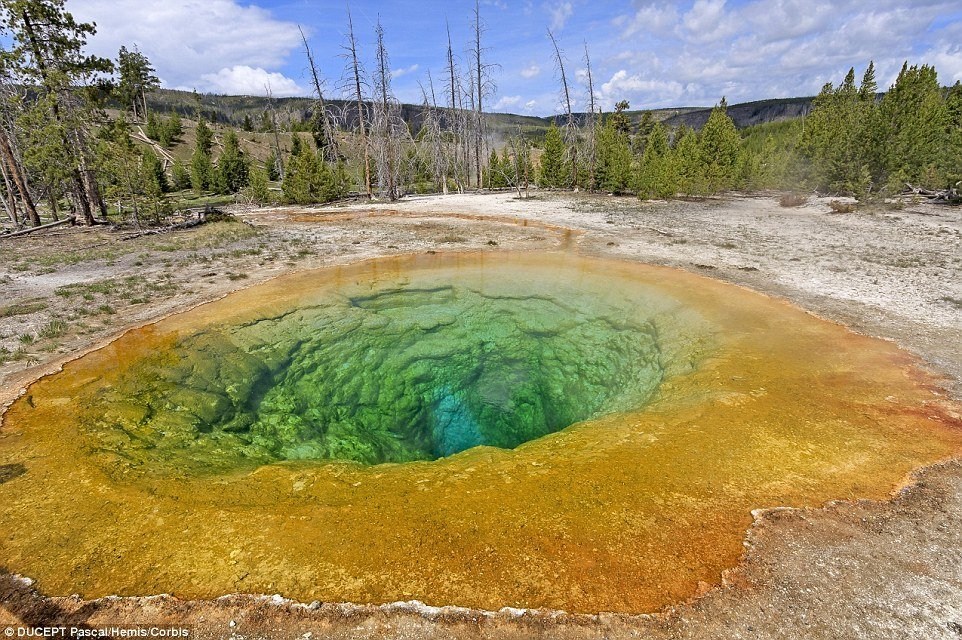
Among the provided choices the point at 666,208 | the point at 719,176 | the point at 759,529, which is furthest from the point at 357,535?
the point at 719,176

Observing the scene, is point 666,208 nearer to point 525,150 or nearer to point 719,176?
point 719,176

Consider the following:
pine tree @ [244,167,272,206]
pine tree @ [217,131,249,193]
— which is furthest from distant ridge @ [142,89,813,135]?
pine tree @ [244,167,272,206]

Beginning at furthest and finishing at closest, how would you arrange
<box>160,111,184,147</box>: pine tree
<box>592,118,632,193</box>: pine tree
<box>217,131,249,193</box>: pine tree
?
<box>160,111,184,147</box>: pine tree → <box>217,131,249,193</box>: pine tree → <box>592,118,632,193</box>: pine tree

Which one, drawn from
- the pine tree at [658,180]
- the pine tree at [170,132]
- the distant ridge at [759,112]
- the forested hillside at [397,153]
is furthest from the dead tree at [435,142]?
the distant ridge at [759,112]

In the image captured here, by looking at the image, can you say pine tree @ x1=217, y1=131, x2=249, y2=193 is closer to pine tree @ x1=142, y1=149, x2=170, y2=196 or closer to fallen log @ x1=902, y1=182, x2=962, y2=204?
pine tree @ x1=142, y1=149, x2=170, y2=196

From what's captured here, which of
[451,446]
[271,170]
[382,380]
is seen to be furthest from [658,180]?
[271,170]

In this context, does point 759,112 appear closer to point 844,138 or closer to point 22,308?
point 844,138

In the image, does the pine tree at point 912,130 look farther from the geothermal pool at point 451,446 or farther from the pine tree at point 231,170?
the pine tree at point 231,170
